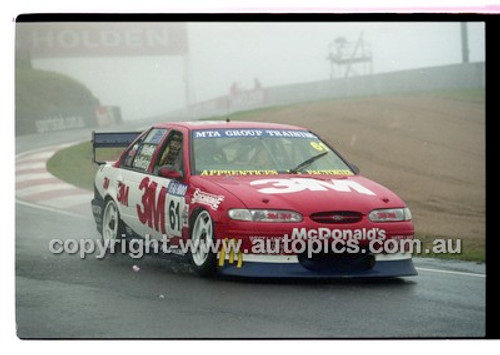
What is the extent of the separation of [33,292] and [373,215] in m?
1.56

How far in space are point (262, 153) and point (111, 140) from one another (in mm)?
686

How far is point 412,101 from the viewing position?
38.5 m

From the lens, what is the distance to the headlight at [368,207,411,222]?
38.4 metres

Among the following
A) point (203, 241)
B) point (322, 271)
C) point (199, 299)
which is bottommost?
point (199, 299)

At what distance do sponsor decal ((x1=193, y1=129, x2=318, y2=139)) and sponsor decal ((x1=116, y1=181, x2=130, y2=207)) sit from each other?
40 cm

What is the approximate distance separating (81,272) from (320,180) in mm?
1166

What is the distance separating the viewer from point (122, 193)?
3875 centimetres

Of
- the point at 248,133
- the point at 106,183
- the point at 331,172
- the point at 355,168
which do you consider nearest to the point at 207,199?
the point at 248,133

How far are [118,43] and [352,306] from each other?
157 centimetres

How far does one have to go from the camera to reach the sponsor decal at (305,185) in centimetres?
3850

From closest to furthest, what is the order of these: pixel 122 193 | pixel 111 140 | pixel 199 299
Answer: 1. pixel 199 299
2. pixel 111 140
3. pixel 122 193

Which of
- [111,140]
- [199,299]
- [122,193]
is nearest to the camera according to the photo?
[199,299]

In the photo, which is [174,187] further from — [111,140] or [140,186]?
[111,140]
